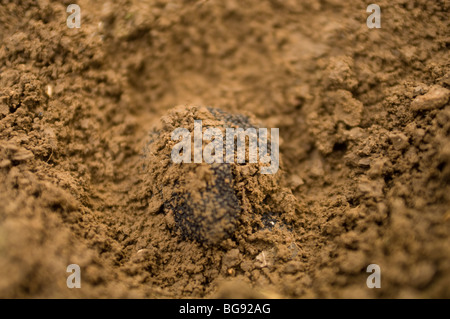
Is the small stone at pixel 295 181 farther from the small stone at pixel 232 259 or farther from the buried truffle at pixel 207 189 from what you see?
the small stone at pixel 232 259

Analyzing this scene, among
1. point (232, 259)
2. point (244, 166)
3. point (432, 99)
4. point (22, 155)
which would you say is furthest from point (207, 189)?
point (432, 99)

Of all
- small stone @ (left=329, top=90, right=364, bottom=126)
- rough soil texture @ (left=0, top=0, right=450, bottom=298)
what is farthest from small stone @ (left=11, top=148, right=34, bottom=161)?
small stone @ (left=329, top=90, right=364, bottom=126)

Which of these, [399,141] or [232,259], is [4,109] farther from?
[399,141]

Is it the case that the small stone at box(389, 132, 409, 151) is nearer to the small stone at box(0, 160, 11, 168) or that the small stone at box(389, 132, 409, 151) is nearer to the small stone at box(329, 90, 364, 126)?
the small stone at box(329, 90, 364, 126)

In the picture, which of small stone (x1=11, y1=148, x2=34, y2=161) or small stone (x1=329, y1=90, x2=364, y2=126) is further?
small stone (x1=329, y1=90, x2=364, y2=126)

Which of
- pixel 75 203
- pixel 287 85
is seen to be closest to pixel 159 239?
pixel 75 203

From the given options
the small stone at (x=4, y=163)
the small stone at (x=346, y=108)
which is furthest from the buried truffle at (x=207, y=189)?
the small stone at (x=4, y=163)

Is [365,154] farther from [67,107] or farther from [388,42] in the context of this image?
[67,107]
